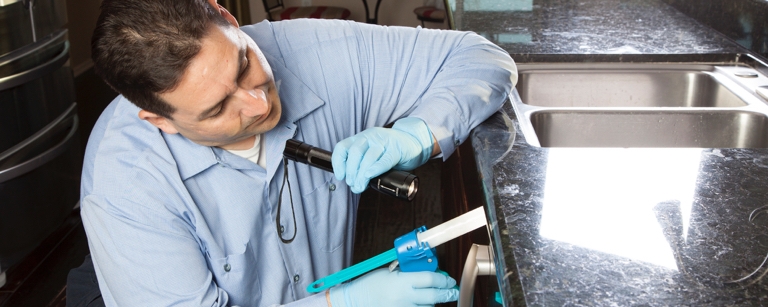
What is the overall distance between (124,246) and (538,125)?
83 cm

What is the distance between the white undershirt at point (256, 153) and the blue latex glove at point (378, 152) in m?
0.21

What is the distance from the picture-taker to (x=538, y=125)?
4.58ft

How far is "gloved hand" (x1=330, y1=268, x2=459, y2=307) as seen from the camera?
1.09 meters

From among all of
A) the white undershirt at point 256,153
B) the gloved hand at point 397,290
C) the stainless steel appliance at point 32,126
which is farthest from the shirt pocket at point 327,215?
the stainless steel appliance at point 32,126


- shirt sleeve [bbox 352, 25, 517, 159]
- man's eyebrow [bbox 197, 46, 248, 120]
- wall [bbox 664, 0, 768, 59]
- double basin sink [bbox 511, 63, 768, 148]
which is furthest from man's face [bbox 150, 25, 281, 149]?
wall [bbox 664, 0, 768, 59]

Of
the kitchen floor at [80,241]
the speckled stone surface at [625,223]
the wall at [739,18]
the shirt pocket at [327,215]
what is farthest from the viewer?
the kitchen floor at [80,241]

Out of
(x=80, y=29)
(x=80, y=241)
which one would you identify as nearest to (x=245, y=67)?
(x=80, y=241)

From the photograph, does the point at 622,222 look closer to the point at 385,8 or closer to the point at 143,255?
the point at 143,255

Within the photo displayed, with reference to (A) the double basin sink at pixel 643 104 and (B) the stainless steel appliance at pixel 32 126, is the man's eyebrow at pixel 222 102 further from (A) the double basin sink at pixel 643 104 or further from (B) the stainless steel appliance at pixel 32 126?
(B) the stainless steel appliance at pixel 32 126

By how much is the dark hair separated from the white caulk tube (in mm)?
432

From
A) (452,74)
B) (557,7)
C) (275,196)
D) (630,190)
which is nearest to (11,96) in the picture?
(275,196)

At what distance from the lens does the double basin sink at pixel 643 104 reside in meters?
1.37

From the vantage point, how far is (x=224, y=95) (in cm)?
103

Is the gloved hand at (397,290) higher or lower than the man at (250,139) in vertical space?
lower
